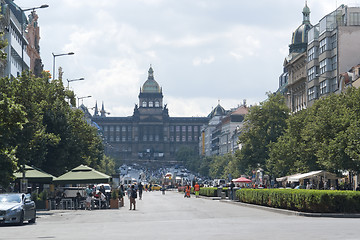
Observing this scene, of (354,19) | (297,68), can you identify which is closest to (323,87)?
(354,19)

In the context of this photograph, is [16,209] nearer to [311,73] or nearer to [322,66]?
[322,66]

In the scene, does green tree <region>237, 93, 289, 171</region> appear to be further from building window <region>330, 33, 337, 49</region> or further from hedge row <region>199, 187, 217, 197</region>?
hedge row <region>199, 187, 217, 197</region>

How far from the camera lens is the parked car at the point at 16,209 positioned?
3400 cm

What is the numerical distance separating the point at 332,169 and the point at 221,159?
126 metres

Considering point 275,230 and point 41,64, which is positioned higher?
point 41,64

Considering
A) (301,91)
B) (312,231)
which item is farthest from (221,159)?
(312,231)

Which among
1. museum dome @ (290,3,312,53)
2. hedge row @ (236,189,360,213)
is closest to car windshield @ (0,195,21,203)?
hedge row @ (236,189,360,213)

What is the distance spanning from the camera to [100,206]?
186 feet

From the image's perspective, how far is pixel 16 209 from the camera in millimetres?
34406

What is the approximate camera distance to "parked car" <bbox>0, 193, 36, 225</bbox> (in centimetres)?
3400

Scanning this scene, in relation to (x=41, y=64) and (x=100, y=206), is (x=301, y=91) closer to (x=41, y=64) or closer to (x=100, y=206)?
(x=41, y=64)

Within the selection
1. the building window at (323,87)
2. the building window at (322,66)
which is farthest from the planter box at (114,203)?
the building window at (322,66)

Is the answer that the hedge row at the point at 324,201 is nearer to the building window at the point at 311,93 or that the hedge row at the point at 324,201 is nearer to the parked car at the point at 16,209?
the parked car at the point at 16,209

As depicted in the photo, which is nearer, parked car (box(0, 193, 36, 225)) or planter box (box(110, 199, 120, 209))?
parked car (box(0, 193, 36, 225))
